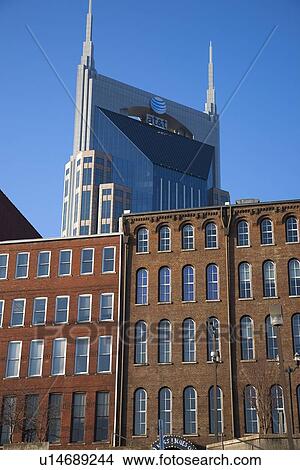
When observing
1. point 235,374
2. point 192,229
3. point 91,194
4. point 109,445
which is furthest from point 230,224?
point 91,194

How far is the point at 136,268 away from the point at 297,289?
1339 centimetres

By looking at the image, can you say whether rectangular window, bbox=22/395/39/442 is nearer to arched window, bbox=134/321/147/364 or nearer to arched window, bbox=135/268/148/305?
arched window, bbox=134/321/147/364

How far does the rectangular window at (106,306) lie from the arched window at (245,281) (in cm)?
1073

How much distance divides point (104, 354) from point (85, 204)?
12098 cm

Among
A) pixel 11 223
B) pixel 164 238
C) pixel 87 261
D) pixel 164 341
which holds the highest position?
pixel 11 223

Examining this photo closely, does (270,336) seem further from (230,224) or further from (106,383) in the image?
Result: (106,383)

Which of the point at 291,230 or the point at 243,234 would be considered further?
the point at 243,234

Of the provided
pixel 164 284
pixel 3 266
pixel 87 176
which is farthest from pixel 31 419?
pixel 87 176

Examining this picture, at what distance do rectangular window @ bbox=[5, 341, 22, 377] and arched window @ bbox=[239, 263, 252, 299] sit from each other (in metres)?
19.1

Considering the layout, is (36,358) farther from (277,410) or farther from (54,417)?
(277,410)

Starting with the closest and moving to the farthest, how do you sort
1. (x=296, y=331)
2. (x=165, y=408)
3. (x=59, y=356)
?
(x=296, y=331) < (x=165, y=408) < (x=59, y=356)

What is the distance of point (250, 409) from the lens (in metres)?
49.4

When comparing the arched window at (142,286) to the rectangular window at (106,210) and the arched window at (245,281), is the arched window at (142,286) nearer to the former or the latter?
the arched window at (245,281)

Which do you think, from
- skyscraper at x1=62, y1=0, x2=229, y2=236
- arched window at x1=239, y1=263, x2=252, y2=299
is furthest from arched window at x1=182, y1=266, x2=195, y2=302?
skyscraper at x1=62, y1=0, x2=229, y2=236
